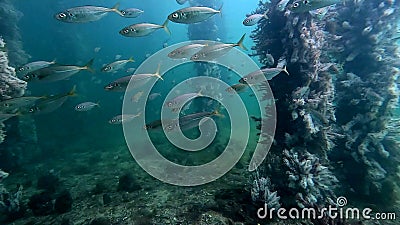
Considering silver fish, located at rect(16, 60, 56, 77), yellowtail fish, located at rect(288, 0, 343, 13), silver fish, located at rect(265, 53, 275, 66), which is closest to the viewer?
yellowtail fish, located at rect(288, 0, 343, 13)

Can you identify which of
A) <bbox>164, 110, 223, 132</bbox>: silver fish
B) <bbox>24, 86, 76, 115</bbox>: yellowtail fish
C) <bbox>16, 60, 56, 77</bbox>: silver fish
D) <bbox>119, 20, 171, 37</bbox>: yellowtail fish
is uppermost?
<bbox>119, 20, 171, 37</bbox>: yellowtail fish

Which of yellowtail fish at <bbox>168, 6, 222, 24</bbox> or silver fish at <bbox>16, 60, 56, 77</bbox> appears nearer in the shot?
yellowtail fish at <bbox>168, 6, 222, 24</bbox>

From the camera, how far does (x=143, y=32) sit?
5.95 meters

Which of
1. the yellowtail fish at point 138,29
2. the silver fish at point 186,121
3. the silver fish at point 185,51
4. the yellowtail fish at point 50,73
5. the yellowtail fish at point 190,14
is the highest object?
the yellowtail fish at point 190,14

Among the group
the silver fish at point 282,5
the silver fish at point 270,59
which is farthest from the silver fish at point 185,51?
the silver fish at point 282,5

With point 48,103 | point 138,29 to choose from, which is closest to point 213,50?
point 138,29

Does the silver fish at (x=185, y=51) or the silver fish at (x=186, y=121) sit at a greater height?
the silver fish at (x=185, y=51)

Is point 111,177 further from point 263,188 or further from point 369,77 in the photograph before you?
point 369,77

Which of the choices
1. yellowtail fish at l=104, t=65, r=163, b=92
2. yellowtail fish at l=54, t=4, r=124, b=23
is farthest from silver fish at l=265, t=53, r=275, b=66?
yellowtail fish at l=54, t=4, r=124, b=23

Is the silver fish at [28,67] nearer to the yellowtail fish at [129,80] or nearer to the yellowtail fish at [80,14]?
the yellowtail fish at [80,14]

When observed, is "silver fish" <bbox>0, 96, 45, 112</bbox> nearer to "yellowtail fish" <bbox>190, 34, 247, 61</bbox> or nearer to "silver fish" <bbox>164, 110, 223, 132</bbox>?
"silver fish" <bbox>164, 110, 223, 132</bbox>

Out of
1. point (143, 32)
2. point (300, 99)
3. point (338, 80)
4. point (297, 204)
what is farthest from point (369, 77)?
point (143, 32)

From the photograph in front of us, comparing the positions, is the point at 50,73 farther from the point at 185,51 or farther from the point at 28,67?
the point at 185,51

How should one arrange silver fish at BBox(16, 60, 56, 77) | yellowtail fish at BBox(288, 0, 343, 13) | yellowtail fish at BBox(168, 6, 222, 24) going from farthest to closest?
silver fish at BBox(16, 60, 56, 77) → yellowtail fish at BBox(168, 6, 222, 24) → yellowtail fish at BBox(288, 0, 343, 13)
